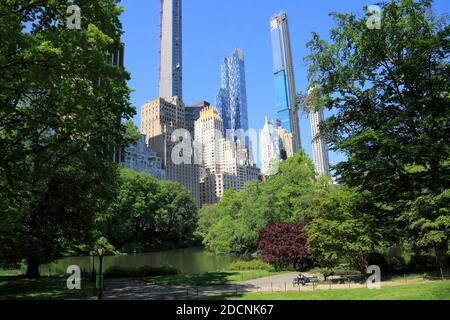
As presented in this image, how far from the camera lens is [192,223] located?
279ft

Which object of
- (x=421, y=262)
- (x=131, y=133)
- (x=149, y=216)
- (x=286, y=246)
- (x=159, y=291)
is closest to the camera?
(x=159, y=291)

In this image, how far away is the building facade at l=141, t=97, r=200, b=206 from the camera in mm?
162750

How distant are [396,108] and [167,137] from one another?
153 meters

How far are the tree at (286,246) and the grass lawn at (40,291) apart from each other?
13.8 m

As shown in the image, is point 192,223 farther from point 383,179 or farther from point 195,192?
point 195,192

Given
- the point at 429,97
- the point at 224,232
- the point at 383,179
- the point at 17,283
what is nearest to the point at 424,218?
the point at 383,179

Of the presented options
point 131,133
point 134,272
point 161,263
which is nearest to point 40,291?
point 134,272

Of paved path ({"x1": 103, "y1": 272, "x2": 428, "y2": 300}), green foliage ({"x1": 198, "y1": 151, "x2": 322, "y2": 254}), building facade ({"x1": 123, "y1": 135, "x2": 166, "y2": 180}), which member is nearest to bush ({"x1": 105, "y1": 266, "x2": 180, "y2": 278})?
paved path ({"x1": 103, "y1": 272, "x2": 428, "y2": 300})

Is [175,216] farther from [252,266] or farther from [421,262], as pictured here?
[421,262]

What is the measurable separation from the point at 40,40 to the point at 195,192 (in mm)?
161622

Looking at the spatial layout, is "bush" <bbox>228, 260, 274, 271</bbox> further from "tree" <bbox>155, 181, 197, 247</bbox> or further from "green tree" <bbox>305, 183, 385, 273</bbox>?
"tree" <bbox>155, 181, 197, 247</bbox>

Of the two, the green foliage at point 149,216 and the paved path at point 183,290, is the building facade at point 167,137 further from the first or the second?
the paved path at point 183,290

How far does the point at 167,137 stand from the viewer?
17000 centimetres

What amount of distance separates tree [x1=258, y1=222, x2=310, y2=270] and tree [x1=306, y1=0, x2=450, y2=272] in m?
7.80
